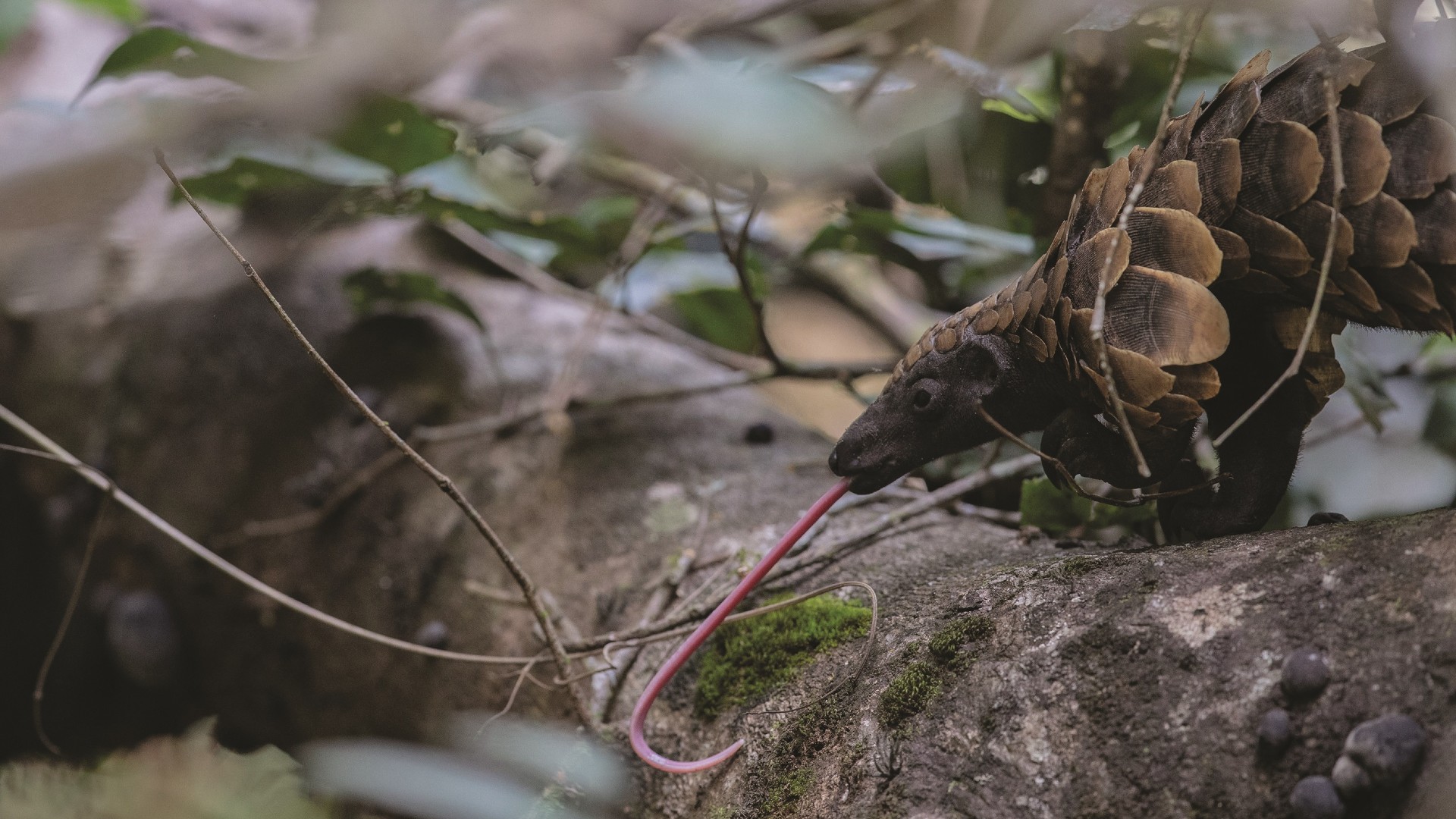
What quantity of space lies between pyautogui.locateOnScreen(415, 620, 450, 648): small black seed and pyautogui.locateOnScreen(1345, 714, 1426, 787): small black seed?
1.42 meters

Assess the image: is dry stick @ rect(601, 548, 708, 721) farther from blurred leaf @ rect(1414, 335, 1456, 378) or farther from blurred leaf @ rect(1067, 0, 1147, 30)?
blurred leaf @ rect(1414, 335, 1456, 378)

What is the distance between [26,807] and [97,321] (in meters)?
1.14

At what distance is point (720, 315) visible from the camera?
2.50 metres

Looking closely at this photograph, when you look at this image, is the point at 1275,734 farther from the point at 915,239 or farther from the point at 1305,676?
the point at 915,239

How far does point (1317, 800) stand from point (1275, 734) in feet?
0.20

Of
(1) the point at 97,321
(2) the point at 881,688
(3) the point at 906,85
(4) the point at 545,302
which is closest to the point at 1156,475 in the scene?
(2) the point at 881,688

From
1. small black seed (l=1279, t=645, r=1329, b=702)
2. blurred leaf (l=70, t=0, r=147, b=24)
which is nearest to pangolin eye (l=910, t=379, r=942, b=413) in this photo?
small black seed (l=1279, t=645, r=1329, b=702)

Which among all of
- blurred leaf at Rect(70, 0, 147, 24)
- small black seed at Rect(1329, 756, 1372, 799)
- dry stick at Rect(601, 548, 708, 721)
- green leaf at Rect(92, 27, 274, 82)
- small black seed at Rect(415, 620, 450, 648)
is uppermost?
small black seed at Rect(1329, 756, 1372, 799)

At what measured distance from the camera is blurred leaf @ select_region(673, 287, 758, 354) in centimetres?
243

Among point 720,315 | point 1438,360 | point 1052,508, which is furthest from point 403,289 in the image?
point 1438,360

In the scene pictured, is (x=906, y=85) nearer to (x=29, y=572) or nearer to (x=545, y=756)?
(x=545, y=756)

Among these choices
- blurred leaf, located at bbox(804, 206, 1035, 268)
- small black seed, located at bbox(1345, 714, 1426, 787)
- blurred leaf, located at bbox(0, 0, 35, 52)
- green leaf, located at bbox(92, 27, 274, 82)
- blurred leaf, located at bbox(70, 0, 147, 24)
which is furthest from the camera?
A: blurred leaf, located at bbox(70, 0, 147, 24)

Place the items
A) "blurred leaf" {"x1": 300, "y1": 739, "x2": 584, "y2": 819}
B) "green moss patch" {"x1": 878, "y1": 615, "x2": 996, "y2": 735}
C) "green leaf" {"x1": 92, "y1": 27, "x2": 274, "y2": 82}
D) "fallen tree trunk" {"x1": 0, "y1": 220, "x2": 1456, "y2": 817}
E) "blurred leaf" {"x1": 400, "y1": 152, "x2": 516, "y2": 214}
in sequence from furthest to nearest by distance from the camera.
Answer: "blurred leaf" {"x1": 400, "y1": 152, "x2": 516, "y2": 214}, "green leaf" {"x1": 92, "y1": 27, "x2": 274, "y2": 82}, "blurred leaf" {"x1": 300, "y1": 739, "x2": 584, "y2": 819}, "green moss patch" {"x1": 878, "y1": 615, "x2": 996, "y2": 735}, "fallen tree trunk" {"x1": 0, "y1": 220, "x2": 1456, "y2": 817}

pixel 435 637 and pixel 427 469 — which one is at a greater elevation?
pixel 427 469
